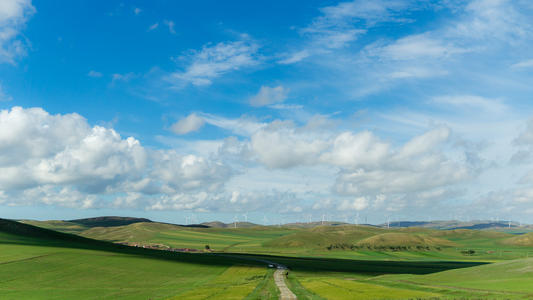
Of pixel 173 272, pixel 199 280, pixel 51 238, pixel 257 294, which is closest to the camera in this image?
pixel 257 294

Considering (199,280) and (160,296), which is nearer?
(160,296)

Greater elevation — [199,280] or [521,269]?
[521,269]

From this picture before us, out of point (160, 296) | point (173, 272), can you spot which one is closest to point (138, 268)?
point (173, 272)

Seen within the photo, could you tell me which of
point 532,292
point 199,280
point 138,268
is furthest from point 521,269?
point 138,268

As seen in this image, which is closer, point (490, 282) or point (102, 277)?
point (490, 282)

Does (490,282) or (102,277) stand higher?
(490,282)

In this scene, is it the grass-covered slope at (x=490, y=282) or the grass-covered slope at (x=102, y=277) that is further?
the grass-covered slope at (x=102, y=277)

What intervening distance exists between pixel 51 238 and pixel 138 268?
92.6 meters

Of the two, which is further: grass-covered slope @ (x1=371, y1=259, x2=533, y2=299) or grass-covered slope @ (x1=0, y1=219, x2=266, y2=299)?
grass-covered slope @ (x1=0, y1=219, x2=266, y2=299)

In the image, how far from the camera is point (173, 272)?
128m

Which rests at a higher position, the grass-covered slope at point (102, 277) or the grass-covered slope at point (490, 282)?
the grass-covered slope at point (490, 282)

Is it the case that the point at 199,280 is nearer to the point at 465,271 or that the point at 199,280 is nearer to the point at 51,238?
the point at 465,271

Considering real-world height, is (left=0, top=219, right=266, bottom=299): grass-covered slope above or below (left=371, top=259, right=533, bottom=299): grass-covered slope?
below

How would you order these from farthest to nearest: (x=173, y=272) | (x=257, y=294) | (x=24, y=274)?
(x=173, y=272), (x=24, y=274), (x=257, y=294)
